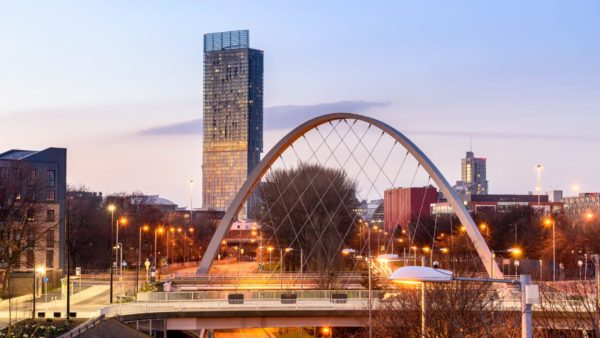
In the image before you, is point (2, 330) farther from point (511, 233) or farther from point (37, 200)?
point (511, 233)

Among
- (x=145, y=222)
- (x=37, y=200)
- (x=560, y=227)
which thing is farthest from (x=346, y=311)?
(x=145, y=222)

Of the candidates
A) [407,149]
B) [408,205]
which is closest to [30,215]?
[407,149]

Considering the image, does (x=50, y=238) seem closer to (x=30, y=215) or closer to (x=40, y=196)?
(x=40, y=196)

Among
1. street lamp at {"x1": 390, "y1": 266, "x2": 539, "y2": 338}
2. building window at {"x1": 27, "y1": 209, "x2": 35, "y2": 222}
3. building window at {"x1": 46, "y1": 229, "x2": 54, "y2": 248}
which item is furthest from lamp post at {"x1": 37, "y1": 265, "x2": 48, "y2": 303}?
street lamp at {"x1": 390, "y1": 266, "x2": 539, "y2": 338}

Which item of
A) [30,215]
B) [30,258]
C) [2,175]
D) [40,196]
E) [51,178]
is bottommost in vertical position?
[30,258]

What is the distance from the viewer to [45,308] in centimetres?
4978

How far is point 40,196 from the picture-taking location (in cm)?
7412

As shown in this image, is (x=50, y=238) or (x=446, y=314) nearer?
(x=446, y=314)

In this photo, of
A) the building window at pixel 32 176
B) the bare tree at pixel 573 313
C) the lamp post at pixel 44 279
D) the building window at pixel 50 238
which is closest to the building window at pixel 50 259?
the building window at pixel 50 238

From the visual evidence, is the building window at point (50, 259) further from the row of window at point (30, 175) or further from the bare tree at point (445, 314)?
the bare tree at point (445, 314)

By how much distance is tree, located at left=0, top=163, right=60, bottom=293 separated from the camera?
60938 millimetres

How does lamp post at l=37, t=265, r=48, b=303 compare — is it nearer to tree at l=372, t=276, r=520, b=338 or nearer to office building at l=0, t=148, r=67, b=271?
office building at l=0, t=148, r=67, b=271

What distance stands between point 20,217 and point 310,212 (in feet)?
109

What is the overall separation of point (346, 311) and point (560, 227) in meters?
67.0
